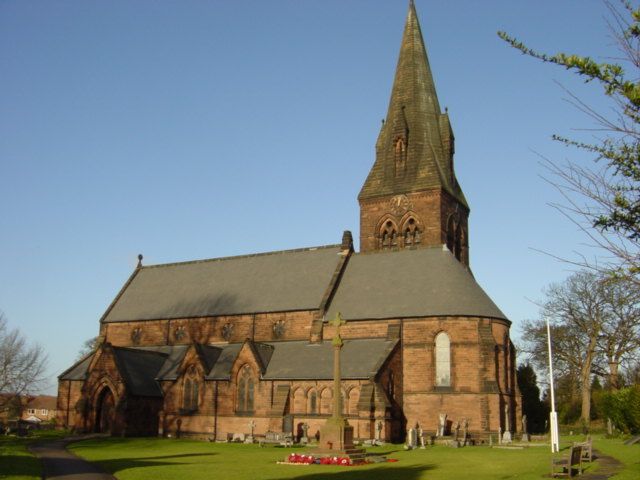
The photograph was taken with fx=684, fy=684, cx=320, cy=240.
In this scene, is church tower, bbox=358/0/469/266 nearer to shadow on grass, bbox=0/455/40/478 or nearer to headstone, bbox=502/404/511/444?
headstone, bbox=502/404/511/444

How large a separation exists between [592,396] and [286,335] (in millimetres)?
32169

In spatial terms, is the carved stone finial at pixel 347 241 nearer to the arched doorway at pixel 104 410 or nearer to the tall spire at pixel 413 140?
the tall spire at pixel 413 140

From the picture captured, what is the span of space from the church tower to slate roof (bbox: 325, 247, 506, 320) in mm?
5200

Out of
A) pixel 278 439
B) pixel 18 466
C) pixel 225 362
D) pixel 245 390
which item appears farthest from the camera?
pixel 225 362

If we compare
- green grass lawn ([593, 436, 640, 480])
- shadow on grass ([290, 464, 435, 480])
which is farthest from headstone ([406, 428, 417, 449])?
shadow on grass ([290, 464, 435, 480])

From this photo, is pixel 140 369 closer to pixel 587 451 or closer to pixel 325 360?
pixel 325 360

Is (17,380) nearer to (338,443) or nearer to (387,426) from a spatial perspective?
Result: (387,426)

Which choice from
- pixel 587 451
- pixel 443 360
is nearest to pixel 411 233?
pixel 443 360

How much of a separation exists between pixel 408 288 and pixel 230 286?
14872 millimetres

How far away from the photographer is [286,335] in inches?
1834

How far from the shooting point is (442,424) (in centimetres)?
3844

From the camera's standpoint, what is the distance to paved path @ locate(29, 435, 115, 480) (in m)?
21.5

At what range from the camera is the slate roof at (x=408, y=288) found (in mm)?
41719

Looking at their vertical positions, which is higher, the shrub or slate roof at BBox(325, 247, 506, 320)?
slate roof at BBox(325, 247, 506, 320)
